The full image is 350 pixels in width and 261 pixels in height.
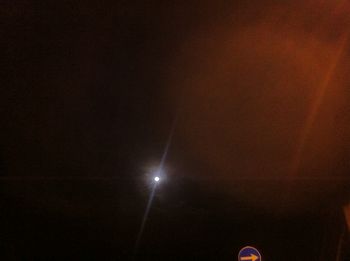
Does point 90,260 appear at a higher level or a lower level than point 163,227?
lower

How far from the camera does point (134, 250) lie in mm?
9734

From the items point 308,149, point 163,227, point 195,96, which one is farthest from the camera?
point 163,227

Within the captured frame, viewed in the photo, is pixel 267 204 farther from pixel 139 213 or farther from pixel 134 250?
pixel 134 250

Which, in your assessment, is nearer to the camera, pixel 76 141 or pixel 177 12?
pixel 177 12

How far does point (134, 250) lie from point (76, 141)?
13.8ft

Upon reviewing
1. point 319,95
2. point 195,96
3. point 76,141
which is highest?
point 319,95

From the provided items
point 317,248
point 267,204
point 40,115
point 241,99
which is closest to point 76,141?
point 40,115

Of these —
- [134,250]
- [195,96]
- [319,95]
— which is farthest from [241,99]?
[134,250]

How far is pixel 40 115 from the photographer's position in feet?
19.0

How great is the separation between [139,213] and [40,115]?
369cm

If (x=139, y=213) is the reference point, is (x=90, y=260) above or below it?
below

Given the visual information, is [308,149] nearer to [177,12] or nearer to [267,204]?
[267,204]

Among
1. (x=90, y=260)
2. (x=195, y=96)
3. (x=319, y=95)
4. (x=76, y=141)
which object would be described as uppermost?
(x=319, y=95)

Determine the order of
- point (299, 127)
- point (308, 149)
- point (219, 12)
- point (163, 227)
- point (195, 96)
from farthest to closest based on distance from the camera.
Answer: point (163, 227) < point (308, 149) < point (299, 127) < point (195, 96) < point (219, 12)
